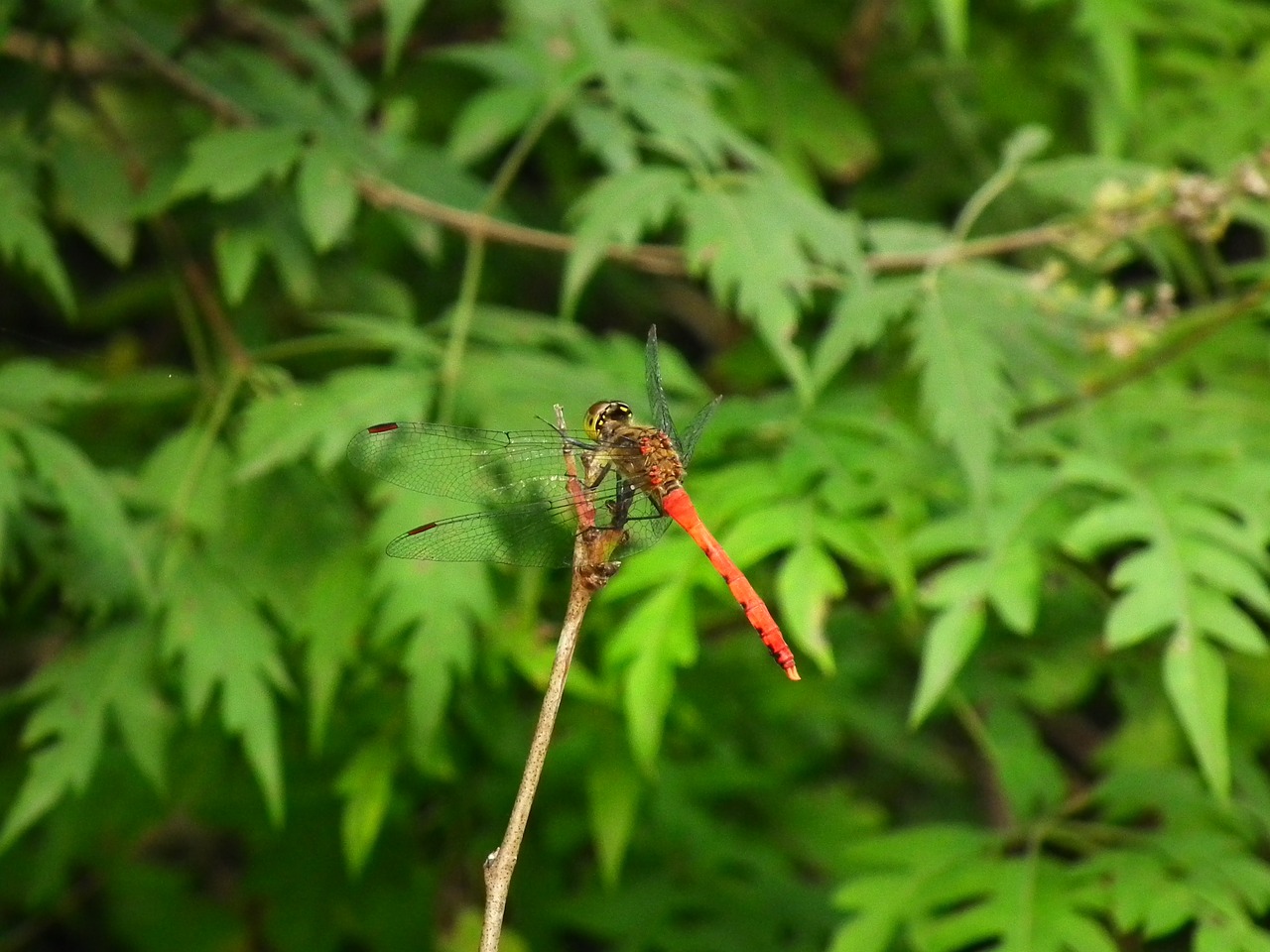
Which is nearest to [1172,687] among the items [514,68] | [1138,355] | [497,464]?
[1138,355]

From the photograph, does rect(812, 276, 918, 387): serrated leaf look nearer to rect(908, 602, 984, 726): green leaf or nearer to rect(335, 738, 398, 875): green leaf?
rect(908, 602, 984, 726): green leaf

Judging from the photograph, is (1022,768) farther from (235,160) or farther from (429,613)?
(235,160)

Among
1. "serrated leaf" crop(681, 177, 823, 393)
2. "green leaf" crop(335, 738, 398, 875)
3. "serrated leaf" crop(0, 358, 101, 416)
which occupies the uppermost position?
"serrated leaf" crop(681, 177, 823, 393)

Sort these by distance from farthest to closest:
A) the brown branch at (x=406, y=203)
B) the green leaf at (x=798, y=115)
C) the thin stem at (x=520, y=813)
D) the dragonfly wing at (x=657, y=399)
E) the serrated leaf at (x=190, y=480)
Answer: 1. the green leaf at (x=798, y=115)
2. the brown branch at (x=406, y=203)
3. the serrated leaf at (x=190, y=480)
4. the dragonfly wing at (x=657, y=399)
5. the thin stem at (x=520, y=813)

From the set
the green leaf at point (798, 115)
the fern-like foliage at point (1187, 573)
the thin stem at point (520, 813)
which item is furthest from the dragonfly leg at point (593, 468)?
the green leaf at point (798, 115)

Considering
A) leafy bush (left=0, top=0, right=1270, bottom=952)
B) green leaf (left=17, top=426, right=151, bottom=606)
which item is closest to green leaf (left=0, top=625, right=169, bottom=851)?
leafy bush (left=0, top=0, right=1270, bottom=952)

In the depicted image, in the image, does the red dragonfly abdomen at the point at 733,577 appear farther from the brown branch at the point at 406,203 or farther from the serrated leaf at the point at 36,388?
the serrated leaf at the point at 36,388
